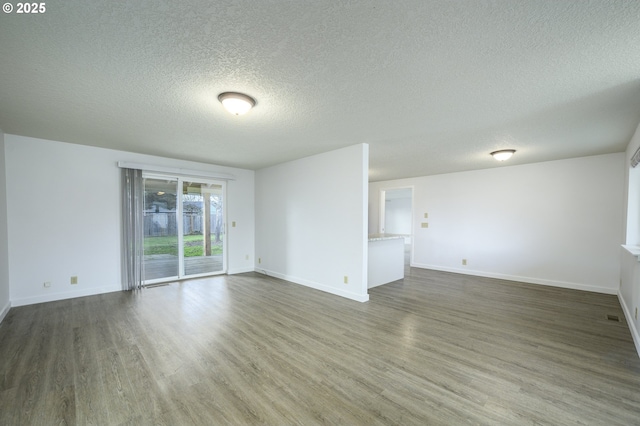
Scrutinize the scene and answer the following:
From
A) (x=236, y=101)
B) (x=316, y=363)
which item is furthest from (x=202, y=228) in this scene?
(x=316, y=363)

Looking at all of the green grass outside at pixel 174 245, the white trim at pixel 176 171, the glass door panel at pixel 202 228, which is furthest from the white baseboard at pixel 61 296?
the white trim at pixel 176 171

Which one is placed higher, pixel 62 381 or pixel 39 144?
pixel 39 144

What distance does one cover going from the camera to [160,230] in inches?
195

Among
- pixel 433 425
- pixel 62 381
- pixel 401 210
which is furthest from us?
pixel 401 210

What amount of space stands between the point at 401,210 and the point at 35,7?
1364 cm

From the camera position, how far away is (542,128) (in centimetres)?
317

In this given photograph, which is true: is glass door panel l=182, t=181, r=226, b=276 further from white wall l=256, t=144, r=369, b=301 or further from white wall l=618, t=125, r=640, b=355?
white wall l=618, t=125, r=640, b=355

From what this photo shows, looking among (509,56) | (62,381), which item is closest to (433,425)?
(509,56)

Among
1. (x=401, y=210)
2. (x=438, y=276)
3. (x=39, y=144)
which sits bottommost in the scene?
(x=438, y=276)

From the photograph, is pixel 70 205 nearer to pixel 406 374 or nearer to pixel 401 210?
pixel 406 374

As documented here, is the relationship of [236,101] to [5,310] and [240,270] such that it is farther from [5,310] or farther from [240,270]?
[240,270]

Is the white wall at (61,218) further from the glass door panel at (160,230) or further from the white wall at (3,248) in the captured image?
the glass door panel at (160,230)

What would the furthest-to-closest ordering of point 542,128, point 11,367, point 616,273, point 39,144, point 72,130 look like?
point 616,273, point 39,144, point 72,130, point 542,128, point 11,367

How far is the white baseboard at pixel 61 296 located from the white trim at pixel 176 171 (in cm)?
211
